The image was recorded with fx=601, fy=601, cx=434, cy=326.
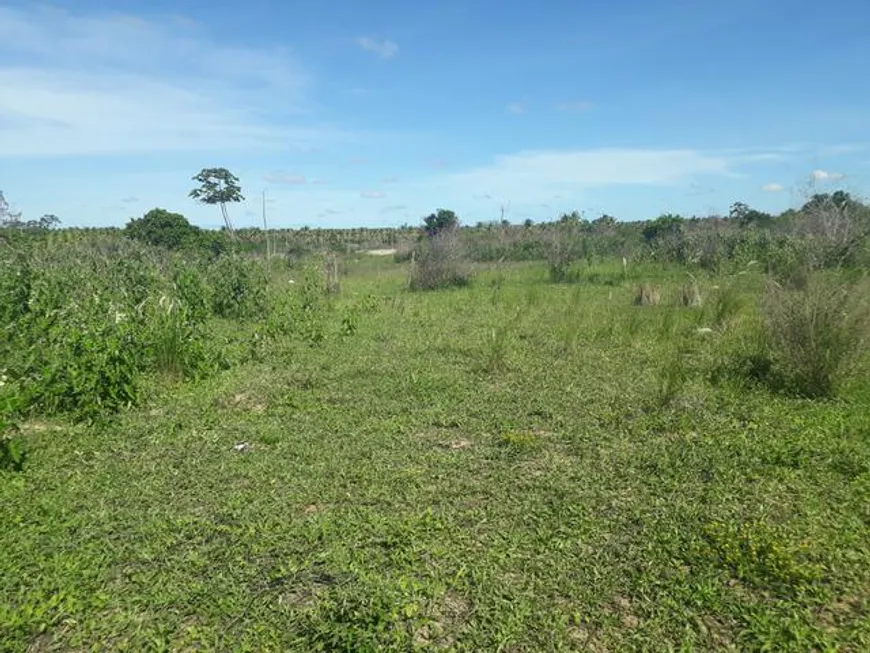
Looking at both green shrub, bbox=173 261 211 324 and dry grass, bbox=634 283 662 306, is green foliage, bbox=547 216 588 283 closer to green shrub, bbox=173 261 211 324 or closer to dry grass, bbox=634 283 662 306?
dry grass, bbox=634 283 662 306

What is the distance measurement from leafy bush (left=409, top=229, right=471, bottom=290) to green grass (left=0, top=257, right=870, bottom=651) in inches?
391

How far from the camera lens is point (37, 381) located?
5.06 meters

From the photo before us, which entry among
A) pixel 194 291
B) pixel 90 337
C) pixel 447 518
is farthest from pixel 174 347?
pixel 194 291

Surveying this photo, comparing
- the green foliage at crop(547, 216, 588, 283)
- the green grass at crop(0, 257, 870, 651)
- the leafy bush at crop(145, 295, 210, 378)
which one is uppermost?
the green foliage at crop(547, 216, 588, 283)

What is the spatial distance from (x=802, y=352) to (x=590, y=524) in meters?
3.30

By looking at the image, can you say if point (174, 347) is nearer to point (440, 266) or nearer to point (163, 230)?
point (440, 266)

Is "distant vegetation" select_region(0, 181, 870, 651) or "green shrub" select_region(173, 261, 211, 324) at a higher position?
"green shrub" select_region(173, 261, 211, 324)

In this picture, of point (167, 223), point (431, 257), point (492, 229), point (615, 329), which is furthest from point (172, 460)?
point (492, 229)

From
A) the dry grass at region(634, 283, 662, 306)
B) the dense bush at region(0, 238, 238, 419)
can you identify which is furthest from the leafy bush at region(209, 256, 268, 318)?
the dry grass at region(634, 283, 662, 306)

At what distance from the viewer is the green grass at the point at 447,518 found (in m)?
2.47

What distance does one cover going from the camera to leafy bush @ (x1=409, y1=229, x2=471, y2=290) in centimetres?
1595

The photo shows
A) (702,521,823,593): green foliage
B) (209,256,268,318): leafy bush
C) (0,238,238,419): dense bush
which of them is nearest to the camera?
(702,521,823,593): green foliage

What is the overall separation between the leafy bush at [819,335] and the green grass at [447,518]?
27cm

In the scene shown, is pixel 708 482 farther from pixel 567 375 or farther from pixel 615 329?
pixel 615 329
